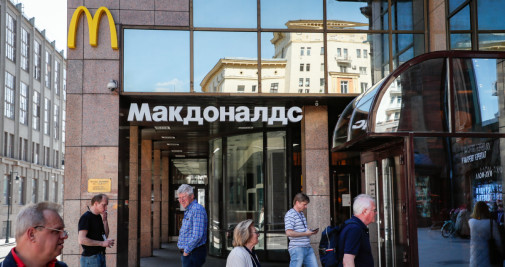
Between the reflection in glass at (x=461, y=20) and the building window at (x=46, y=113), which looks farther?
the building window at (x=46, y=113)

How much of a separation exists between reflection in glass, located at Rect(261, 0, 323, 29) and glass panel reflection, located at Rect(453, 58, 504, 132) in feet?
16.9

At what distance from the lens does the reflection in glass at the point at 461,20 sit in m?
11.7

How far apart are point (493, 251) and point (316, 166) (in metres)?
5.63

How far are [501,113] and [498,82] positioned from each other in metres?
0.51

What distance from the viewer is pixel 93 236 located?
802cm

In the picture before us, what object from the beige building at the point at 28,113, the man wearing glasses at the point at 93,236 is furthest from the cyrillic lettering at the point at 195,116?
the beige building at the point at 28,113

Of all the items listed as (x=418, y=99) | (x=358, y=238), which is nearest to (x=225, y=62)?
(x=418, y=99)

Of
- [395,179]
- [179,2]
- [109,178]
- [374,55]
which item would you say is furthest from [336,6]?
[109,178]

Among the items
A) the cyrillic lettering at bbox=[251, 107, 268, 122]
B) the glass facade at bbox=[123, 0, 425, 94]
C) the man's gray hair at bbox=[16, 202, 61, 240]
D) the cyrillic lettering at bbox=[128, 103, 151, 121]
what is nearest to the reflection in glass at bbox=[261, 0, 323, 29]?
the glass facade at bbox=[123, 0, 425, 94]

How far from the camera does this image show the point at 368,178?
35.9ft

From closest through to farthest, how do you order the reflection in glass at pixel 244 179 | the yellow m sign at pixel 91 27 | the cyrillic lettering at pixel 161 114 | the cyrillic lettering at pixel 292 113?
the yellow m sign at pixel 91 27, the cyrillic lettering at pixel 161 114, the cyrillic lettering at pixel 292 113, the reflection in glass at pixel 244 179

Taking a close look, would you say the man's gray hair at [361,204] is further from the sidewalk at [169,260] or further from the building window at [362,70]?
the sidewalk at [169,260]

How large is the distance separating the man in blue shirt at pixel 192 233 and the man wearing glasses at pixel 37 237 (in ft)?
16.5

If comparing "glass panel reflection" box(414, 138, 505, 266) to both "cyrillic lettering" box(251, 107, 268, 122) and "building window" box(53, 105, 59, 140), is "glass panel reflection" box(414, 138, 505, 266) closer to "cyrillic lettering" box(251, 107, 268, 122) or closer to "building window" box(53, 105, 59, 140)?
"cyrillic lettering" box(251, 107, 268, 122)
